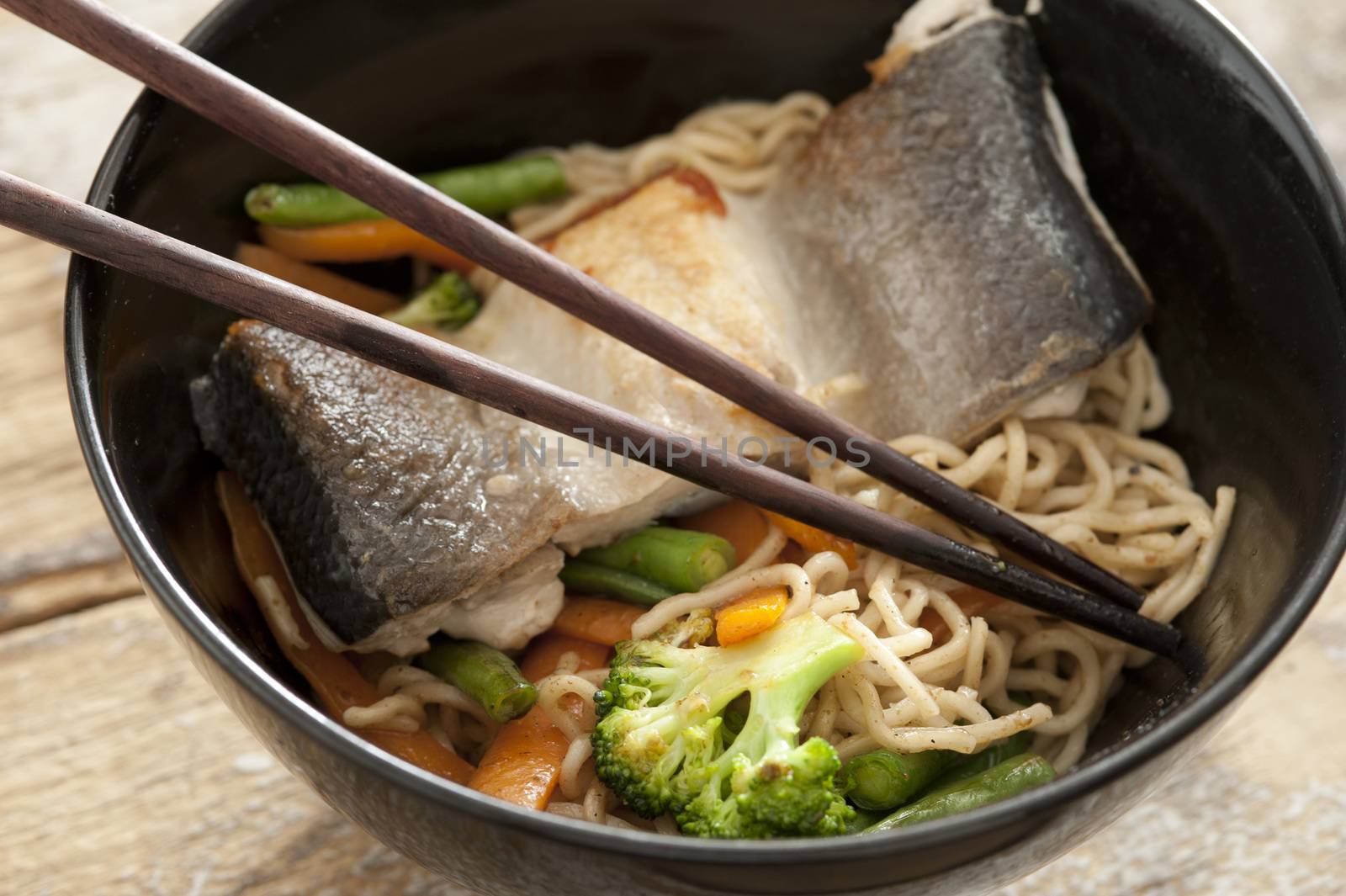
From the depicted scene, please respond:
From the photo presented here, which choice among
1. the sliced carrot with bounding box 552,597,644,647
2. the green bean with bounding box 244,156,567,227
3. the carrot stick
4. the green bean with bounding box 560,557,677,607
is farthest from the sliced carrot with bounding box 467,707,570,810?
the green bean with bounding box 244,156,567,227

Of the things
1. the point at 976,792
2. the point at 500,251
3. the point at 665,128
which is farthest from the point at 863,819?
the point at 665,128

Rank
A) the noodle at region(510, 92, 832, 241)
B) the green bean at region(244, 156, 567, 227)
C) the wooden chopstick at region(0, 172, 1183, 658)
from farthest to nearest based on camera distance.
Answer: the noodle at region(510, 92, 832, 241), the green bean at region(244, 156, 567, 227), the wooden chopstick at region(0, 172, 1183, 658)

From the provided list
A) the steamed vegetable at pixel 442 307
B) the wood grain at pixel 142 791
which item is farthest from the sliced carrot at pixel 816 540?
the wood grain at pixel 142 791

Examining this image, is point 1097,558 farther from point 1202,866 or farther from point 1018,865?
point 1018,865

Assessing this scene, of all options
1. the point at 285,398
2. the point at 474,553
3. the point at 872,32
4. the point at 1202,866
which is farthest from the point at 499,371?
the point at 1202,866

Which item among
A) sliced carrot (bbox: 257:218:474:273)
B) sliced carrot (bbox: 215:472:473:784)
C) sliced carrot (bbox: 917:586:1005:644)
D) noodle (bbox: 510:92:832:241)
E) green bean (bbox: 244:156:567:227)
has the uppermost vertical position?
noodle (bbox: 510:92:832:241)

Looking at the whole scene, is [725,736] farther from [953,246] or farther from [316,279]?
[316,279]

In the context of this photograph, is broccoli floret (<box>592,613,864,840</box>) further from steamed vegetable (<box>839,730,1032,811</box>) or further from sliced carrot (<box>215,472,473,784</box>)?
sliced carrot (<box>215,472,473,784</box>)
